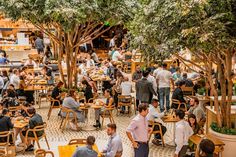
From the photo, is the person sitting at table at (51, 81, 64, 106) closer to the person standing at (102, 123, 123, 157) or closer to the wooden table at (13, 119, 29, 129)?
the wooden table at (13, 119, 29, 129)

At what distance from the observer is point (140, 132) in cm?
886

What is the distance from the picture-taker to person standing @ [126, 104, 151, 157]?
8812 mm

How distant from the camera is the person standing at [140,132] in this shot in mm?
8812

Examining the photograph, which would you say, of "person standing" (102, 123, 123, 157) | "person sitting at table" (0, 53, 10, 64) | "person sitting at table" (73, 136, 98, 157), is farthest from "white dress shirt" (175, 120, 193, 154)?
"person sitting at table" (0, 53, 10, 64)

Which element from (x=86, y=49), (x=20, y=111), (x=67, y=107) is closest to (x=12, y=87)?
(x=20, y=111)

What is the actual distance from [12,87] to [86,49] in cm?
1332

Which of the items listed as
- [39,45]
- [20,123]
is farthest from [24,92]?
[39,45]

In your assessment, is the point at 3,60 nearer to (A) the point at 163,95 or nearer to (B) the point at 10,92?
(B) the point at 10,92

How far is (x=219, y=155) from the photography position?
9.42 meters

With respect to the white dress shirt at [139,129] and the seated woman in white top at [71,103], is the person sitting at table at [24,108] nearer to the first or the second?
the seated woman in white top at [71,103]

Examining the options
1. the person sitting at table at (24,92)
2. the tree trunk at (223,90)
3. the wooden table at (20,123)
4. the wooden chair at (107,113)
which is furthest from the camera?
the person sitting at table at (24,92)

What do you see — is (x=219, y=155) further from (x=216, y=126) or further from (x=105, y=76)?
(x=105, y=76)

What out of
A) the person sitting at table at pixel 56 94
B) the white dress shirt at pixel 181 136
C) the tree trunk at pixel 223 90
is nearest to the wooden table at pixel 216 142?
the white dress shirt at pixel 181 136

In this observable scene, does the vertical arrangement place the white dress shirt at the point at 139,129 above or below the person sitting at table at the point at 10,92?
below
